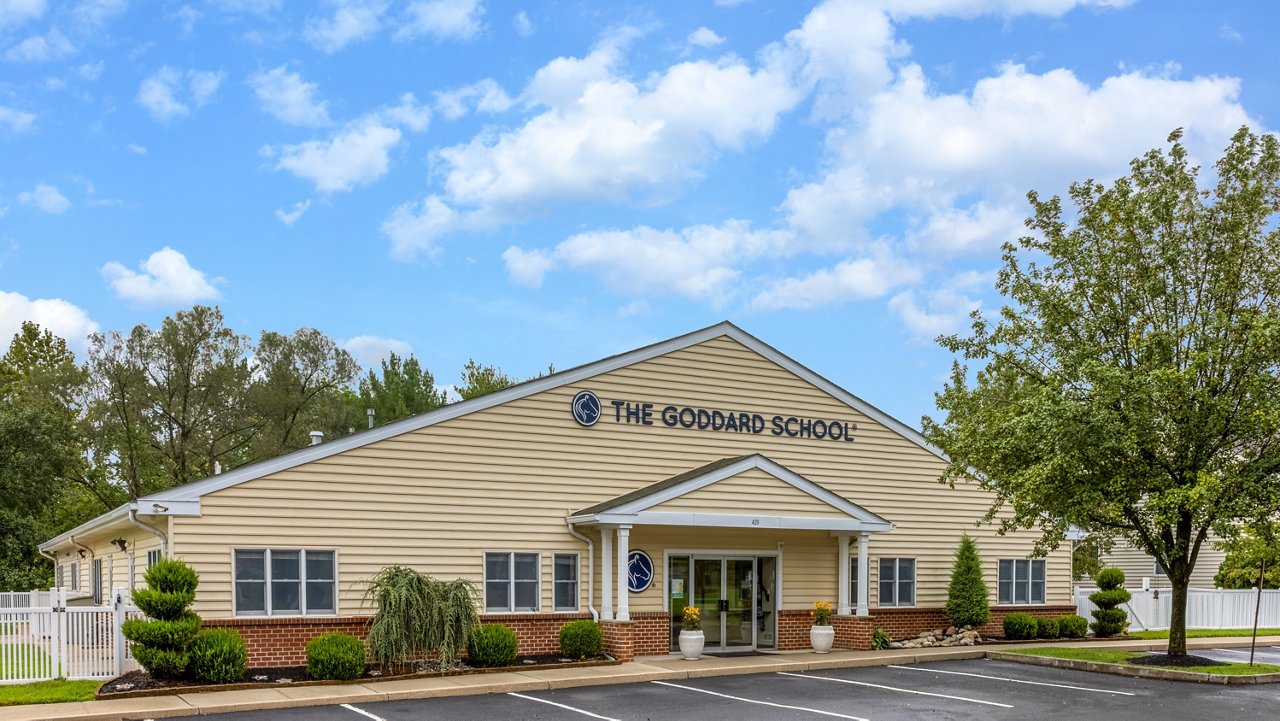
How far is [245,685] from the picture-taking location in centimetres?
1708

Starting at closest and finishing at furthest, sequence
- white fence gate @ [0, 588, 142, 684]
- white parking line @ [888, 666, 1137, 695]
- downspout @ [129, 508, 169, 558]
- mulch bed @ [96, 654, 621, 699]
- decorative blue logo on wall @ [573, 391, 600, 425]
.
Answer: mulch bed @ [96, 654, 621, 699] < white fence gate @ [0, 588, 142, 684] < white parking line @ [888, 666, 1137, 695] < downspout @ [129, 508, 169, 558] < decorative blue logo on wall @ [573, 391, 600, 425]

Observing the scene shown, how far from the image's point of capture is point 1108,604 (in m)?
27.5

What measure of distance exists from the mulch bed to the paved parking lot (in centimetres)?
A: 173

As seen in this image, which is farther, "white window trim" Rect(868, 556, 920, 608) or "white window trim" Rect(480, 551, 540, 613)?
"white window trim" Rect(868, 556, 920, 608)

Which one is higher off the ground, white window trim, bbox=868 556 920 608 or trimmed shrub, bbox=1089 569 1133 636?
white window trim, bbox=868 556 920 608

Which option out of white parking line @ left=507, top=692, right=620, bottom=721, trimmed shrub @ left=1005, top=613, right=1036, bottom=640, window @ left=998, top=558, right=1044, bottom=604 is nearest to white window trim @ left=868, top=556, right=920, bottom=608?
trimmed shrub @ left=1005, top=613, right=1036, bottom=640

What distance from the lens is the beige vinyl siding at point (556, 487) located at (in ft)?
62.7

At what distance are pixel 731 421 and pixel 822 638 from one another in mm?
4730

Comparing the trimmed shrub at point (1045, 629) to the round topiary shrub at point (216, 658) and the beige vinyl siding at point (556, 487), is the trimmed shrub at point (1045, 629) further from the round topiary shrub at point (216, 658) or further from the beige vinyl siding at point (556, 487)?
the round topiary shrub at point (216, 658)

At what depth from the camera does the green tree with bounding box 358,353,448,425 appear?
5203 centimetres

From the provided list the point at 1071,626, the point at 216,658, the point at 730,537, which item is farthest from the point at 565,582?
the point at 1071,626

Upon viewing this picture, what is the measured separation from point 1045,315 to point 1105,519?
408cm

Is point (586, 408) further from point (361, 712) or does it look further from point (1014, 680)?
point (1014, 680)

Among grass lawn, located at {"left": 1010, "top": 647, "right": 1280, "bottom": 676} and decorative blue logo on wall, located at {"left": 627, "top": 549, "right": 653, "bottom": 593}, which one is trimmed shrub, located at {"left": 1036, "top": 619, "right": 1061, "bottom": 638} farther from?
decorative blue logo on wall, located at {"left": 627, "top": 549, "right": 653, "bottom": 593}
